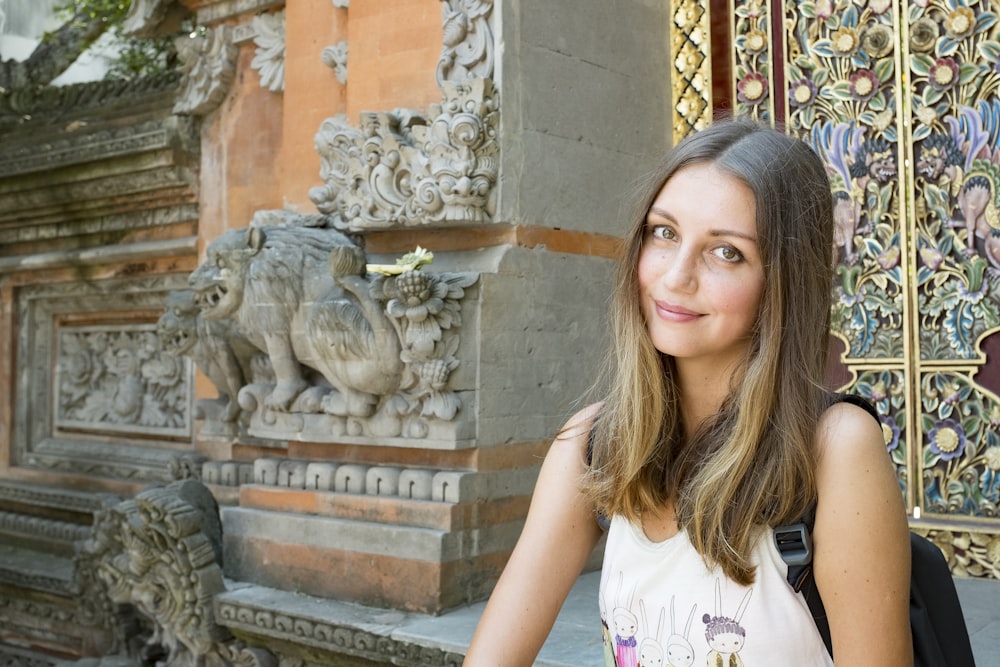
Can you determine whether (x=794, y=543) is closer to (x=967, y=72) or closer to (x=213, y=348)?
(x=967, y=72)

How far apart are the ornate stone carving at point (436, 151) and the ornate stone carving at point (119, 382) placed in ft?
8.62

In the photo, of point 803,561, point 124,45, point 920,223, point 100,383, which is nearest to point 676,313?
point 803,561

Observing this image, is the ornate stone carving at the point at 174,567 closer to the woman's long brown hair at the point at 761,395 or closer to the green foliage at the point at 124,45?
the woman's long brown hair at the point at 761,395

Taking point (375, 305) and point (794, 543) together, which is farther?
point (375, 305)

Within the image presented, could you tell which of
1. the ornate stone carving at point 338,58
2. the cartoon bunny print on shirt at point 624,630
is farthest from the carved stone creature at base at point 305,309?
the cartoon bunny print on shirt at point 624,630

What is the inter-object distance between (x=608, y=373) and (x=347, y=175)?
2541 millimetres

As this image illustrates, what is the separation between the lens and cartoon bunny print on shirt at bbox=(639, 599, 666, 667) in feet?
5.32

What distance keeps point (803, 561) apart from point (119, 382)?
237 inches

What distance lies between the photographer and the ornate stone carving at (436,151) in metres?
3.92

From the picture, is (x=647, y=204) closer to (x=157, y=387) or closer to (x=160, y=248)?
(x=160, y=248)

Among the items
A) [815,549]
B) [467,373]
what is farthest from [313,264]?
[815,549]

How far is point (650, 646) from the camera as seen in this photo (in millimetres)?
1636

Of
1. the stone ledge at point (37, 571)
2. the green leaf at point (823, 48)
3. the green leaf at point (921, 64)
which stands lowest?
the stone ledge at point (37, 571)

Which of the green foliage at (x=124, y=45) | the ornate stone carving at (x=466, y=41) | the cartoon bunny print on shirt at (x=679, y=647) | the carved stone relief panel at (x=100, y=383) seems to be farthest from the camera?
the green foliage at (x=124, y=45)
